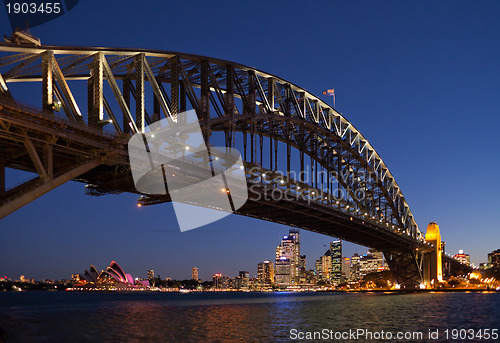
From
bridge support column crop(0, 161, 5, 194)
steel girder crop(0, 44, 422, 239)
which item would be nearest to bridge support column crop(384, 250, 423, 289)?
steel girder crop(0, 44, 422, 239)

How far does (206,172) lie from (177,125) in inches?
230

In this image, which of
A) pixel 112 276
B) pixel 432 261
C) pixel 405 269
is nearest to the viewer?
pixel 405 269

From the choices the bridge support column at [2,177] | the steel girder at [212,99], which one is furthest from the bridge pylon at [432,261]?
the bridge support column at [2,177]

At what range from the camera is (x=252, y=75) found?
52406 mm

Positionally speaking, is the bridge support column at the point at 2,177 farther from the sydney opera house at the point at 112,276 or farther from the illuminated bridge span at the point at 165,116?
the sydney opera house at the point at 112,276

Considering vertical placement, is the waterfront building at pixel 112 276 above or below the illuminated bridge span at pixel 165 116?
below

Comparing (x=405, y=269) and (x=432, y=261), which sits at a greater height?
(x=432, y=261)

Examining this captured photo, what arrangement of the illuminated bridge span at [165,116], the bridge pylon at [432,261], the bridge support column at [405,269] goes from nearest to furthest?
the illuminated bridge span at [165,116], the bridge support column at [405,269], the bridge pylon at [432,261]

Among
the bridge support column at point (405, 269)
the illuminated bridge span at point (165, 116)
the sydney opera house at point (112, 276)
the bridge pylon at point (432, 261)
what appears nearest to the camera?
the illuminated bridge span at point (165, 116)

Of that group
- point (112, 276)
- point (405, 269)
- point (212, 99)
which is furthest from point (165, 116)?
point (112, 276)

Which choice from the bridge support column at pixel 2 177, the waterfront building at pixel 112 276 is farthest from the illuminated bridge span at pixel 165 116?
the waterfront building at pixel 112 276

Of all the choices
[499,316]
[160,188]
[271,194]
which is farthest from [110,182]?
[499,316]

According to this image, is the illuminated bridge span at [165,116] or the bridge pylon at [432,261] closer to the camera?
the illuminated bridge span at [165,116]

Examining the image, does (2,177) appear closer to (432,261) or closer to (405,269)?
(405,269)
